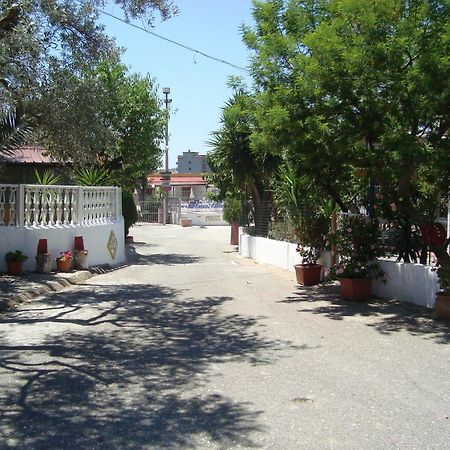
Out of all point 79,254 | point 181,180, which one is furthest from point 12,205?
point 181,180

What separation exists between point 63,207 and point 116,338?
6.98 metres

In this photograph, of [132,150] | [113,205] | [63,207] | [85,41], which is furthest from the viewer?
Result: [132,150]

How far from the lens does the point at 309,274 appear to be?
12.6 metres

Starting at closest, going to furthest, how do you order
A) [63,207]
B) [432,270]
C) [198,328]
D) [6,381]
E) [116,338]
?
[6,381], [116,338], [198,328], [432,270], [63,207]

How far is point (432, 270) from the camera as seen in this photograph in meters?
9.20

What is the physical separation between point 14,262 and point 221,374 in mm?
7227

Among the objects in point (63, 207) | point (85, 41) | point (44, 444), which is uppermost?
point (85, 41)

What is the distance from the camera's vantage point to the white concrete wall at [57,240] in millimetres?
12203

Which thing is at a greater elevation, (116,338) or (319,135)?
(319,135)

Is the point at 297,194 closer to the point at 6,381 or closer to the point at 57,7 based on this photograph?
the point at 57,7

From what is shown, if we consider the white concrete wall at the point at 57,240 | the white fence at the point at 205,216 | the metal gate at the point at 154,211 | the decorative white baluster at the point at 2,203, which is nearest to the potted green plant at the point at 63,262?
the white concrete wall at the point at 57,240

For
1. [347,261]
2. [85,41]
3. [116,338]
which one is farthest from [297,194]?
[116,338]

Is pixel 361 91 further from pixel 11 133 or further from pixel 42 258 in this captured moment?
pixel 42 258

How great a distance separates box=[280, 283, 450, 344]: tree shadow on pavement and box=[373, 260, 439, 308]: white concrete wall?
15 centimetres
